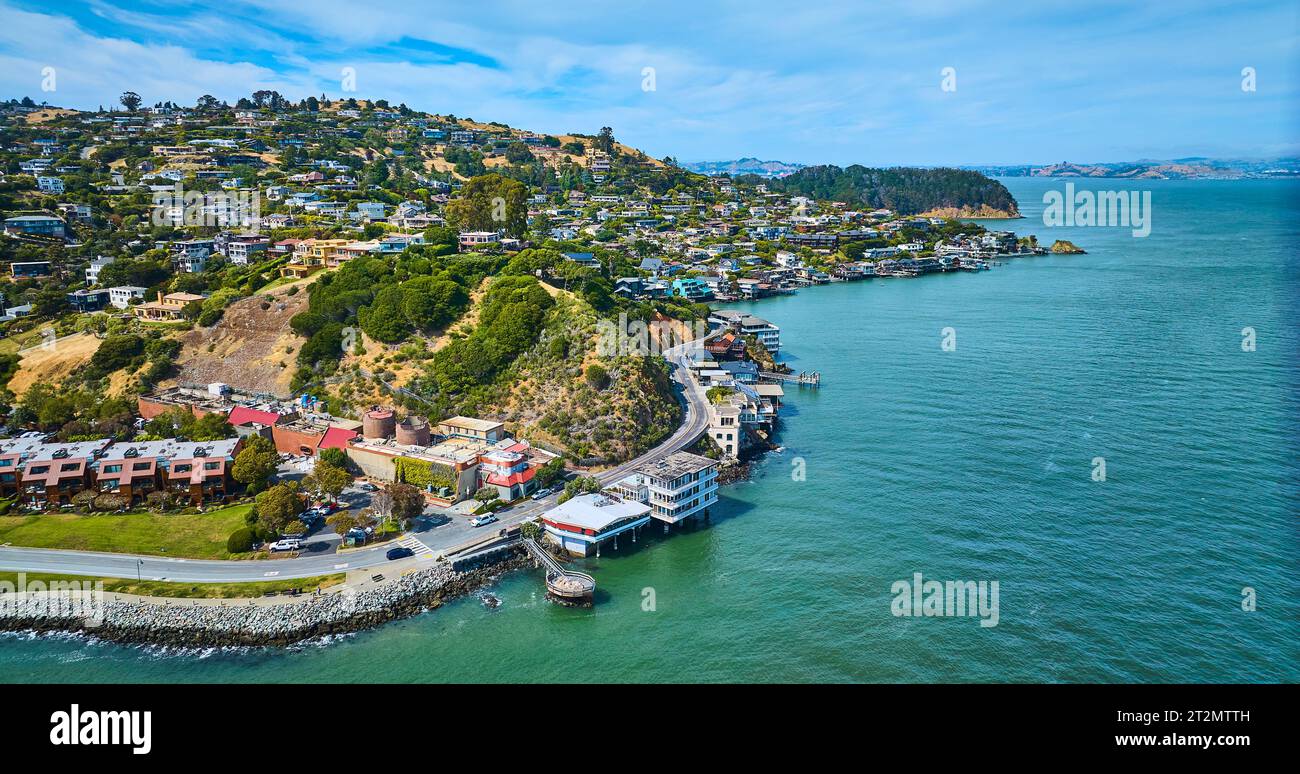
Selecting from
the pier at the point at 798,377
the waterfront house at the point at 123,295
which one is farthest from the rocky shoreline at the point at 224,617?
the waterfront house at the point at 123,295

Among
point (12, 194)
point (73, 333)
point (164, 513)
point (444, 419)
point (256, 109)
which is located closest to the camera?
point (164, 513)

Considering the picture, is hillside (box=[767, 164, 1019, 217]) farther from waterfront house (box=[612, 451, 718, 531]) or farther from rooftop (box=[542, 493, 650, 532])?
rooftop (box=[542, 493, 650, 532])

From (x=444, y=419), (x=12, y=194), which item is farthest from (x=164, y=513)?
(x=12, y=194)

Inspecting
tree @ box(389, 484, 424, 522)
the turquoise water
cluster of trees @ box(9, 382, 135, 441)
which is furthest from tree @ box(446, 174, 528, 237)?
tree @ box(389, 484, 424, 522)

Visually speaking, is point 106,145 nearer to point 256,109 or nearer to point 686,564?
point 256,109

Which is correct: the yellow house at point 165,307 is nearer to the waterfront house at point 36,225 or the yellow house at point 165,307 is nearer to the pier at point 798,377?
the waterfront house at point 36,225

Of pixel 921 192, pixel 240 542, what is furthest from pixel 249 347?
pixel 921 192
